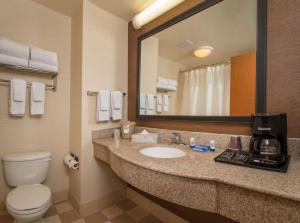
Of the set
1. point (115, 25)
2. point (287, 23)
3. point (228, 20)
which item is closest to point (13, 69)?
point (115, 25)

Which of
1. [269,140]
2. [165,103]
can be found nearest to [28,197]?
[165,103]

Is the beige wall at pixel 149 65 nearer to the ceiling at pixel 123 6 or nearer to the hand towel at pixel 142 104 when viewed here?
the hand towel at pixel 142 104

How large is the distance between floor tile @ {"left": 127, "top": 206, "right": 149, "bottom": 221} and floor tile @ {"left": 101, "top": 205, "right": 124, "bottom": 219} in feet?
0.34

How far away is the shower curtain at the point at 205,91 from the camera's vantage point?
123cm

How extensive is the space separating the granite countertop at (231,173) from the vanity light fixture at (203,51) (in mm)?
849

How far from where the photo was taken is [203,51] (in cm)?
135

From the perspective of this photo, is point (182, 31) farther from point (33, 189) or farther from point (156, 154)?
point (33, 189)

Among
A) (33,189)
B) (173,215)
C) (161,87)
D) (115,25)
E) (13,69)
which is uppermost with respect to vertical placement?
(115,25)

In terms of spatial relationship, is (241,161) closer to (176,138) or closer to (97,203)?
(176,138)

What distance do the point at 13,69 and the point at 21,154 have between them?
874 mm

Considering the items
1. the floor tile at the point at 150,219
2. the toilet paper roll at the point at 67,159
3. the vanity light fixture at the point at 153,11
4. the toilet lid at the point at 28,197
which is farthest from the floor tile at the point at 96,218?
the vanity light fixture at the point at 153,11

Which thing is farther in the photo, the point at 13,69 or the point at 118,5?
the point at 118,5

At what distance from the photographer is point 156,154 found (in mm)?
1326

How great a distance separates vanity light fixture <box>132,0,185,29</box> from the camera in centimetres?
145
